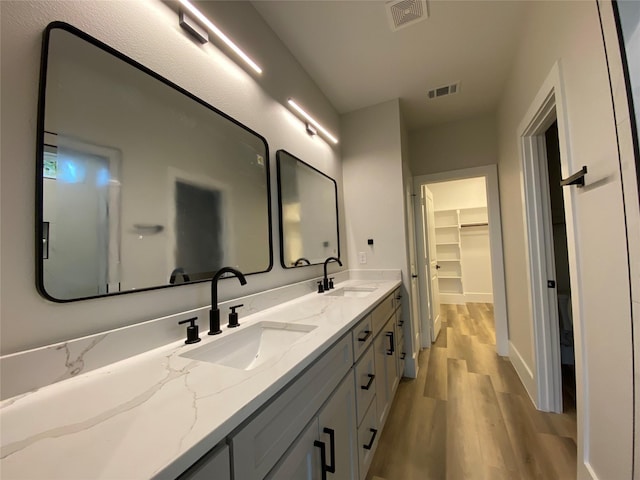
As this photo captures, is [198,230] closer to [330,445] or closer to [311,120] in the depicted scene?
[330,445]

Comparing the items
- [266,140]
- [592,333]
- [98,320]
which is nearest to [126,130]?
[98,320]

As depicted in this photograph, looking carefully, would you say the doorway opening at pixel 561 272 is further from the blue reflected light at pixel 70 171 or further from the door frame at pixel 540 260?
the blue reflected light at pixel 70 171

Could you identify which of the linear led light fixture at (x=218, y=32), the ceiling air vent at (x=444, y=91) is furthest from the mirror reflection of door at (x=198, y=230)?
the ceiling air vent at (x=444, y=91)

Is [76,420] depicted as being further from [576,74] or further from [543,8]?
[543,8]

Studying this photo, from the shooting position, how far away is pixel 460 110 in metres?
2.78

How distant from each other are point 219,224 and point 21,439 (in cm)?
86

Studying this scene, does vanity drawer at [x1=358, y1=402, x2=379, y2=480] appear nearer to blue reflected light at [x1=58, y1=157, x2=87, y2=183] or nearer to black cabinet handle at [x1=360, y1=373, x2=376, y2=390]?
black cabinet handle at [x1=360, y1=373, x2=376, y2=390]

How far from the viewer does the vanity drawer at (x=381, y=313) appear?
146 centimetres

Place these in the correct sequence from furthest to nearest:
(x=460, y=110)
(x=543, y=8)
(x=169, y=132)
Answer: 1. (x=460, y=110)
2. (x=543, y=8)
3. (x=169, y=132)

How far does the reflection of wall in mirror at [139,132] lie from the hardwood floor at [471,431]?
1478mm

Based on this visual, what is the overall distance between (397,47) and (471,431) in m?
2.64

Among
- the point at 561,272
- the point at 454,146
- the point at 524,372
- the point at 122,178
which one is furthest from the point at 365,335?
the point at 454,146

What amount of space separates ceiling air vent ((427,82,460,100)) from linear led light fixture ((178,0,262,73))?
5.71ft

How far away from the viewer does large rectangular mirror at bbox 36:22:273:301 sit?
694 millimetres
